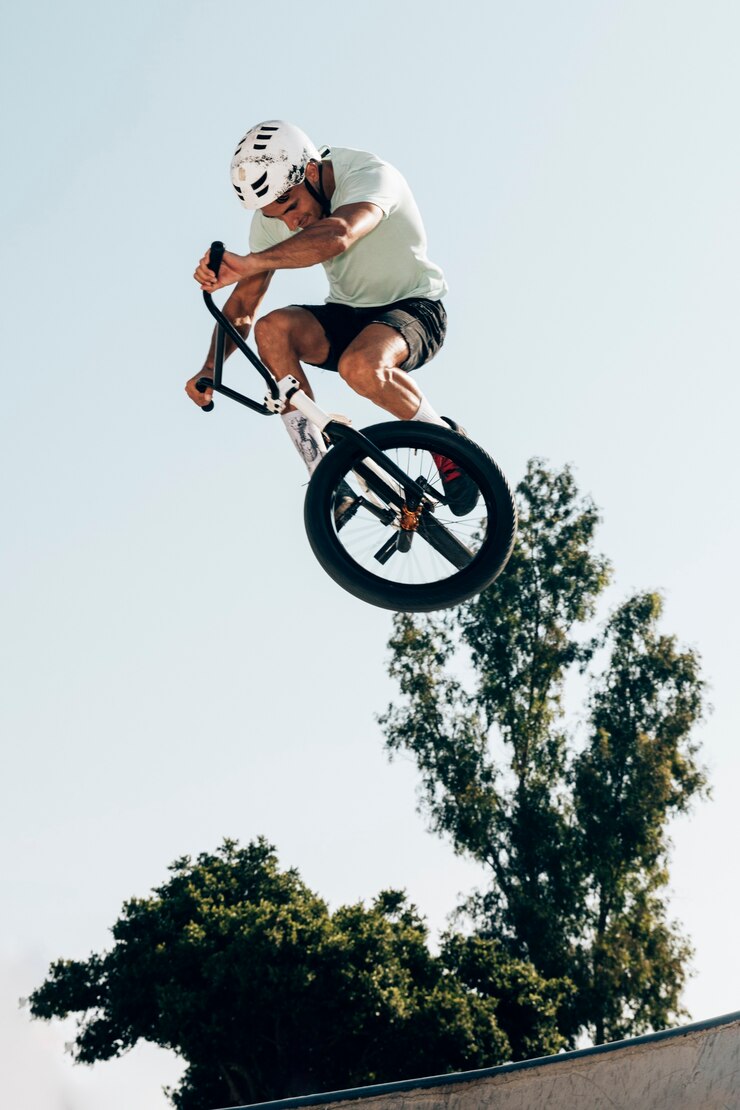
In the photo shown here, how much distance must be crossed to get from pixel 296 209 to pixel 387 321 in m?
0.71

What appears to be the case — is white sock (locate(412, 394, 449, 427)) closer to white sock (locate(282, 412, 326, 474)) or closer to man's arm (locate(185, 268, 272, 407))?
white sock (locate(282, 412, 326, 474))

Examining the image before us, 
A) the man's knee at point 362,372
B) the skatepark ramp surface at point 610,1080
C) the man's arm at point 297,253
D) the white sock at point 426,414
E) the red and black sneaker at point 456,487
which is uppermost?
the man's arm at point 297,253

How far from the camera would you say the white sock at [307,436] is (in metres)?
5.76

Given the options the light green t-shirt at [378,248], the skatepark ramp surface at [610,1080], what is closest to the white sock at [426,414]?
the light green t-shirt at [378,248]

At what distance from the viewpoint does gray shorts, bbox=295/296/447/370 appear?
234 inches

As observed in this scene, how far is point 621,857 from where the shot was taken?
24.8m

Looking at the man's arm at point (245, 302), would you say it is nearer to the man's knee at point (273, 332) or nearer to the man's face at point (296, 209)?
the man's knee at point (273, 332)

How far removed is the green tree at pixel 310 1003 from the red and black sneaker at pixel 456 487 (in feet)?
65.6

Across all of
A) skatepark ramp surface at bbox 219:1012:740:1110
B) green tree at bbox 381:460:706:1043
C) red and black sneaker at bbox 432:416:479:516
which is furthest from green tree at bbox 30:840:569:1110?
red and black sneaker at bbox 432:416:479:516

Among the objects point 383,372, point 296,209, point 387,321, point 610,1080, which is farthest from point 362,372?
point 610,1080

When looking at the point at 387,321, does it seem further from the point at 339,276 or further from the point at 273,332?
the point at 273,332

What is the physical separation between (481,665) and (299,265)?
22830mm

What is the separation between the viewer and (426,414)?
5883 millimetres

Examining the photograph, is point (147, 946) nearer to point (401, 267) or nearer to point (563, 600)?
point (563, 600)
